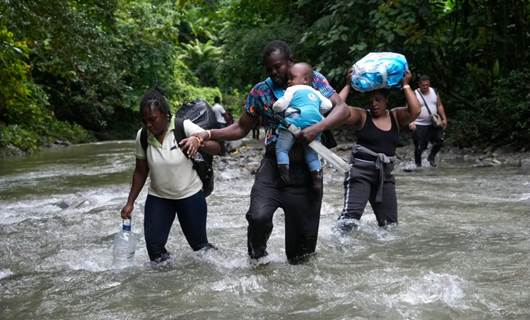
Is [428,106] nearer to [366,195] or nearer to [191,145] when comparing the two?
[366,195]

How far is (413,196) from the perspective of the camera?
9.22 meters

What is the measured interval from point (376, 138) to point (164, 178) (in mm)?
2094

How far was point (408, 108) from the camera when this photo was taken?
5836 mm

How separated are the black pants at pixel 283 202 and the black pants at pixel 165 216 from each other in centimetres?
55

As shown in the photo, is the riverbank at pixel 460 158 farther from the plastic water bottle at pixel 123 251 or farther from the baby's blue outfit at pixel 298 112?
the baby's blue outfit at pixel 298 112

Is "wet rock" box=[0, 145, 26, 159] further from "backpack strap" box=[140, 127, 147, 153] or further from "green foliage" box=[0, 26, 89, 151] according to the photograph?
"backpack strap" box=[140, 127, 147, 153]

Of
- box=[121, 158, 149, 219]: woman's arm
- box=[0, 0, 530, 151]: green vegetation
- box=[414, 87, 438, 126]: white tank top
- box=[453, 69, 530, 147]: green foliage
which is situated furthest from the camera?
box=[453, 69, 530, 147]: green foliage

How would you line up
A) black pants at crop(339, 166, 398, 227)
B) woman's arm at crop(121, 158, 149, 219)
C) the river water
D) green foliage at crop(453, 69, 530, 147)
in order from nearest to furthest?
the river water, woman's arm at crop(121, 158, 149, 219), black pants at crop(339, 166, 398, 227), green foliage at crop(453, 69, 530, 147)

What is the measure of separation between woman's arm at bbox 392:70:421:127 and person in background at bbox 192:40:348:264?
0.95m

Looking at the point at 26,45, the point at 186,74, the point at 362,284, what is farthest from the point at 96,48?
the point at 186,74

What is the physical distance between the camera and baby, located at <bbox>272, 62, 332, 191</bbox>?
455cm

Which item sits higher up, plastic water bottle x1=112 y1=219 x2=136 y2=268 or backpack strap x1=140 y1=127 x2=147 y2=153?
backpack strap x1=140 y1=127 x2=147 y2=153

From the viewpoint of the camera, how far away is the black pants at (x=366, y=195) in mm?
5914

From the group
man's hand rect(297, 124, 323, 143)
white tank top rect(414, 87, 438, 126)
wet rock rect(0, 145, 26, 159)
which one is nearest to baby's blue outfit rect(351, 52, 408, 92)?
man's hand rect(297, 124, 323, 143)
